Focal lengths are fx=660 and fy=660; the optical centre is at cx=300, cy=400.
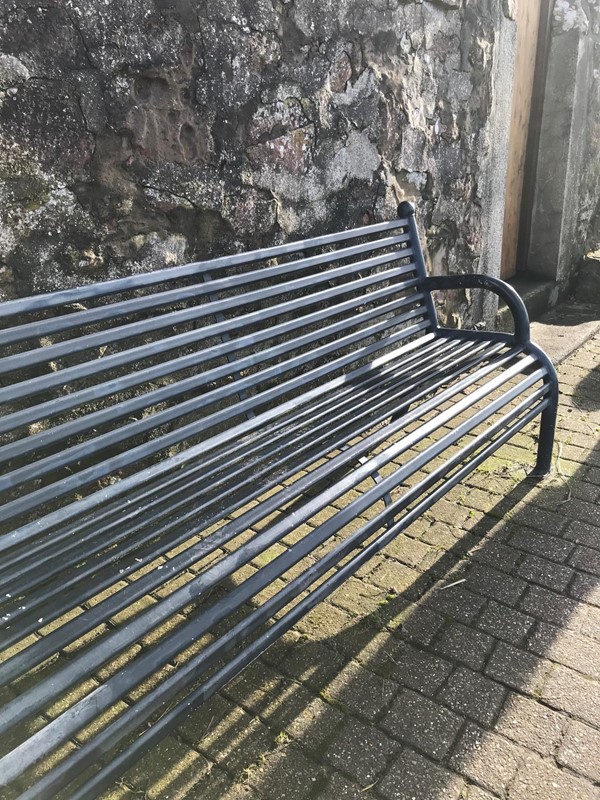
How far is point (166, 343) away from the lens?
1798 mm

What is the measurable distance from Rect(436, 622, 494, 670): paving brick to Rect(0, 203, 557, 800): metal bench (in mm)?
369

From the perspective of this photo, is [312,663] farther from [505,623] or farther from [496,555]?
[496,555]

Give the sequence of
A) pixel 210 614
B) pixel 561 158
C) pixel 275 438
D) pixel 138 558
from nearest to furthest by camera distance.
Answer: pixel 210 614 < pixel 138 558 < pixel 275 438 < pixel 561 158

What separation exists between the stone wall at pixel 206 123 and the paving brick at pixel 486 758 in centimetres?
167

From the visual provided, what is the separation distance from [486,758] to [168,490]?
1.00 metres

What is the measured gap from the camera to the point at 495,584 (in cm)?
214

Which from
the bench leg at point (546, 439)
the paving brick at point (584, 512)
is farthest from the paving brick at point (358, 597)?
the bench leg at point (546, 439)

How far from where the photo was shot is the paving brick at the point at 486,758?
152 cm

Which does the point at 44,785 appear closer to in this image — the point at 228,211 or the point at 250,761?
the point at 250,761

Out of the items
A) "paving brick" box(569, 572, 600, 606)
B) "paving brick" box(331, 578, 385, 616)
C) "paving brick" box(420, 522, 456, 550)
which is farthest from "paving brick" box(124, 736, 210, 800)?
"paving brick" box(569, 572, 600, 606)

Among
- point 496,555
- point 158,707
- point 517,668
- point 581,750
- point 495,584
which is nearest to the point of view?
point 158,707

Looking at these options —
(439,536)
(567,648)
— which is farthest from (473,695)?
(439,536)

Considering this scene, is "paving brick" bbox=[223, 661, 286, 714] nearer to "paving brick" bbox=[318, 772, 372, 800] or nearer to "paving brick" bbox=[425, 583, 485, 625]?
"paving brick" bbox=[318, 772, 372, 800]

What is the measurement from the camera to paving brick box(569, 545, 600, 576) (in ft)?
7.18
